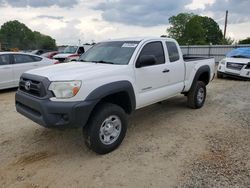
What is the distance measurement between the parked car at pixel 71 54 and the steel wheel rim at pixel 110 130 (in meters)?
11.8

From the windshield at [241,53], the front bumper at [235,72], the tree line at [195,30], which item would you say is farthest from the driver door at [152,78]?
the tree line at [195,30]

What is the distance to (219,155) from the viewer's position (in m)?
3.99

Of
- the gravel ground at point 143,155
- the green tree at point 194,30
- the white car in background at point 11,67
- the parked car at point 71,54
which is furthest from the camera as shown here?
the green tree at point 194,30

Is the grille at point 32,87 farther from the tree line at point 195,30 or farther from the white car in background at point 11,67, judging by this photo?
the tree line at point 195,30

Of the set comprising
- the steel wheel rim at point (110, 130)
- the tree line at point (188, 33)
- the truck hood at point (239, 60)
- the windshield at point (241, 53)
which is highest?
the tree line at point (188, 33)

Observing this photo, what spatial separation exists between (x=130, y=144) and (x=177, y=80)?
202cm

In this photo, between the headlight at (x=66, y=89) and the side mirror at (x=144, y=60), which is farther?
the side mirror at (x=144, y=60)

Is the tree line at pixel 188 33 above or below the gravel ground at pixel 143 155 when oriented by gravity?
above

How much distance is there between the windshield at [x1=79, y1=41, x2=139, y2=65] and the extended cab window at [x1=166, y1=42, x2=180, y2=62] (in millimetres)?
970

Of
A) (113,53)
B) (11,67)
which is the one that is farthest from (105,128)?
(11,67)

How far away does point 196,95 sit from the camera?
6.45 meters

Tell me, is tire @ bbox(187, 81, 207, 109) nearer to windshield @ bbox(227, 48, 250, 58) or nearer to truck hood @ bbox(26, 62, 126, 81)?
truck hood @ bbox(26, 62, 126, 81)

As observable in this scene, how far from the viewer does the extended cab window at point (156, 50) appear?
16.1 ft

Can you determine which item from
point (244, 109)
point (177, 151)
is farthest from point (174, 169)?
point (244, 109)
